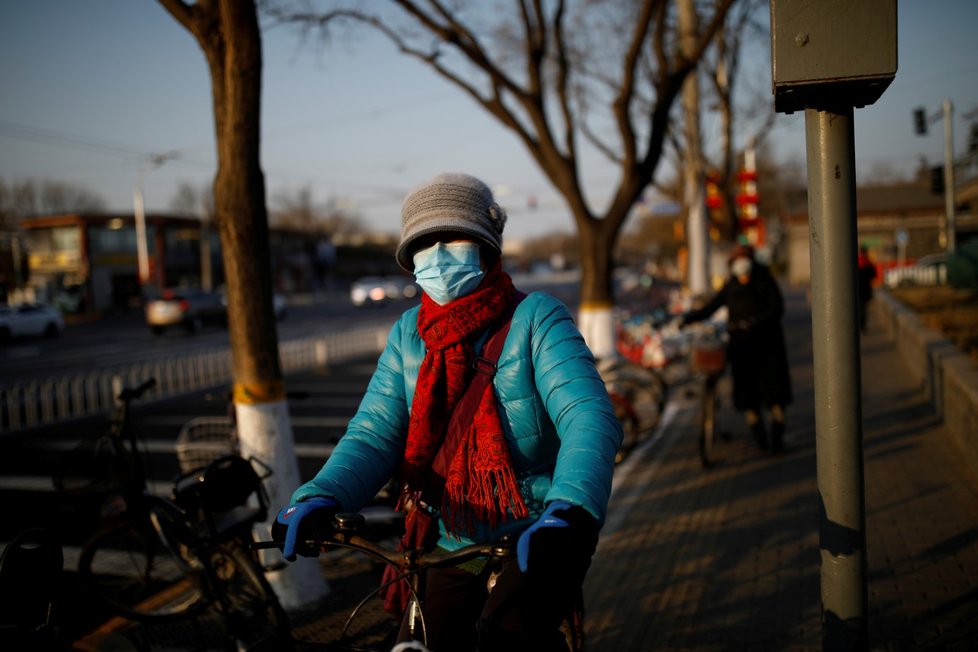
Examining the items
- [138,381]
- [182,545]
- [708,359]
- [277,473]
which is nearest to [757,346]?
[708,359]

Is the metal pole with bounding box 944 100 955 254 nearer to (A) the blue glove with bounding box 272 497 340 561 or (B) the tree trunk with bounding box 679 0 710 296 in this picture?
(B) the tree trunk with bounding box 679 0 710 296

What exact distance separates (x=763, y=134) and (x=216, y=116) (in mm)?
22053

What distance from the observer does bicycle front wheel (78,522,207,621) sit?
4375mm

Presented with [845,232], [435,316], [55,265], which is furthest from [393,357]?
[55,265]

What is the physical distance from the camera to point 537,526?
1.81 metres

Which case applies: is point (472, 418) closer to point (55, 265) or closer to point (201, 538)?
point (201, 538)

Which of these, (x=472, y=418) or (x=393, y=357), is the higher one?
(x=393, y=357)

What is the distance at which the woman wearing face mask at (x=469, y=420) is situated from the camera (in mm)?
2174

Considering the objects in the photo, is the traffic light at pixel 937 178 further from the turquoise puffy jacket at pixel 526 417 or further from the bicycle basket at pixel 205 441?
the turquoise puffy jacket at pixel 526 417

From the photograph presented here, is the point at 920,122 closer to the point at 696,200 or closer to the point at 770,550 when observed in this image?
the point at 696,200

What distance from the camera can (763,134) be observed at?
78.5ft

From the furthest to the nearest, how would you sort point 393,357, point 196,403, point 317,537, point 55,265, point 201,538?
point 55,265 → point 196,403 → point 201,538 → point 393,357 → point 317,537

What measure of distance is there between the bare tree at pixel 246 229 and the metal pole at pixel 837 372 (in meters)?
3.01

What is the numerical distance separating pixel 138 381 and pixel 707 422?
1038cm
